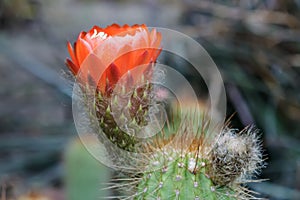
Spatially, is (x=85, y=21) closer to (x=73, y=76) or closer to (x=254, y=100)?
(x=254, y=100)

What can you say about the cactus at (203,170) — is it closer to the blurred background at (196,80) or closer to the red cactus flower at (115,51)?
the red cactus flower at (115,51)

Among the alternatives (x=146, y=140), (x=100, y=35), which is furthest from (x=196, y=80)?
(x=100, y=35)

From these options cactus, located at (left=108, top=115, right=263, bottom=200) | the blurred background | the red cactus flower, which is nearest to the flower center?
the red cactus flower

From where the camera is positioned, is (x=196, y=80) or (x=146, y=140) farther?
(x=196, y=80)

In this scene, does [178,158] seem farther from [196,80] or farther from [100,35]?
[196,80]

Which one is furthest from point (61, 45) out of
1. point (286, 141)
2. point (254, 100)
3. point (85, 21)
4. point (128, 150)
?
point (128, 150)

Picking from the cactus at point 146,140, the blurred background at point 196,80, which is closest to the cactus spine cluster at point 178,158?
the cactus at point 146,140

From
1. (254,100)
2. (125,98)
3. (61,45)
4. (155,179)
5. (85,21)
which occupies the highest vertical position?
(85,21)
